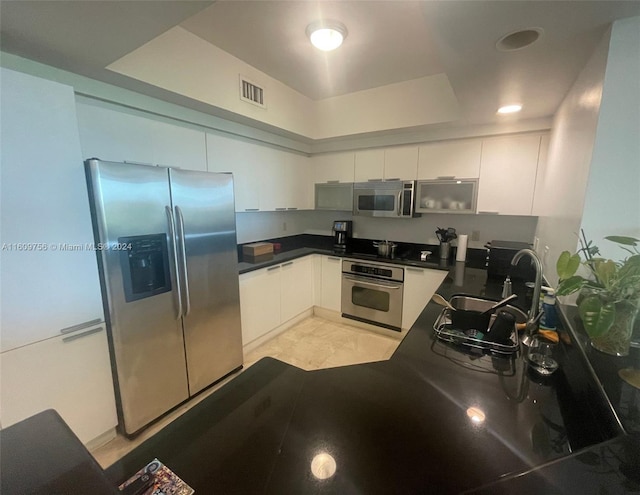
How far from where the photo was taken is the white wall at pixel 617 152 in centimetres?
107

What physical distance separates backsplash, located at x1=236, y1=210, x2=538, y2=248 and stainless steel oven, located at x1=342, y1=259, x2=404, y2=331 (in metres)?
0.65

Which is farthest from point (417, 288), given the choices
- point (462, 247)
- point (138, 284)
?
point (138, 284)

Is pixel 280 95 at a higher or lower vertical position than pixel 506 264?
higher

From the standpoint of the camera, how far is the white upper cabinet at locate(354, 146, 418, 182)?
9.72 feet

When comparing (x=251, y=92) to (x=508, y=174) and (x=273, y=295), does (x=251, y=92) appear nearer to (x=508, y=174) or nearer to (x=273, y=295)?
(x=273, y=295)

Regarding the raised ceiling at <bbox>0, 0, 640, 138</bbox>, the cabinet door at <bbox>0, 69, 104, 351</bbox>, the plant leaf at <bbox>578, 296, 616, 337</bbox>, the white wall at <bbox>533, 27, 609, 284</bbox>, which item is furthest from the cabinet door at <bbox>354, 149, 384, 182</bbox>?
the cabinet door at <bbox>0, 69, 104, 351</bbox>

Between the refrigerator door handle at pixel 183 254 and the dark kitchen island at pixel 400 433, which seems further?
the refrigerator door handle at pixel 183 254

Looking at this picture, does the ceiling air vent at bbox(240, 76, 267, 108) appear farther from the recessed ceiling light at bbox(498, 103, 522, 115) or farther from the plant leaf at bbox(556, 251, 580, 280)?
the plant leaf at bbox(556, 251, 580, 280)

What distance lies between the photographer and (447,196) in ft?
9.36

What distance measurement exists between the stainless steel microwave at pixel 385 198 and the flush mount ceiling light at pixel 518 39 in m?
1.67

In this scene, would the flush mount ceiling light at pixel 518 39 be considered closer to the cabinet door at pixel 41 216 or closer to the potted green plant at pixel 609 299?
the potted green plant at pixel 609 299

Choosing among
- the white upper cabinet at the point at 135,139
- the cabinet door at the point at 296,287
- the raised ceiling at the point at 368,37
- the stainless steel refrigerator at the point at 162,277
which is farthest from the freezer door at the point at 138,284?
the cabinet door at the point at 296,287

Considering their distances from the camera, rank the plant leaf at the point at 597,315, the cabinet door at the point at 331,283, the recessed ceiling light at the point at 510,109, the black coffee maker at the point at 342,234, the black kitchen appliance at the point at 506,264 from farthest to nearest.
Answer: the black coffee maker at the point at 342,234 < the cabinet door at the point at 331,283 < the black kitchen appliance at the point at 506,264 < the recessed ceiling light at the point at 510,109 < the plant leaf at the point at 597,315

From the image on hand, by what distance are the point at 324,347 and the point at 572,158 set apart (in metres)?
2.45
